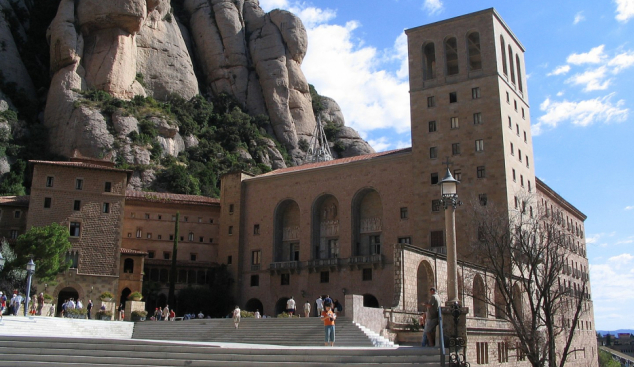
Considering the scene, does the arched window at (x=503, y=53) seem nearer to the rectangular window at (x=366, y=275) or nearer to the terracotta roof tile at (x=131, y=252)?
the rectangular window at (x=366, y=275)

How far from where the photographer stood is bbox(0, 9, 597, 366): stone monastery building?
44281mm

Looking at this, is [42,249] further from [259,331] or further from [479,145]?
[479,145]

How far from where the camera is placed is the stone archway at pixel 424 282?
34.6 m

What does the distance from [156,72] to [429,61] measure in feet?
157

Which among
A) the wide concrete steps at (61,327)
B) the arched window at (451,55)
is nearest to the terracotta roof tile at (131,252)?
the wide concrete steps at (61,327)

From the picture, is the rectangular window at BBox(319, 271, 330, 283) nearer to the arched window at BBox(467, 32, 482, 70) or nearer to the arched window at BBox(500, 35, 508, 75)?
the arched window at BBox(467, 32, 482, 70)

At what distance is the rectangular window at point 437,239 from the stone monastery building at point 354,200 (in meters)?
0.07

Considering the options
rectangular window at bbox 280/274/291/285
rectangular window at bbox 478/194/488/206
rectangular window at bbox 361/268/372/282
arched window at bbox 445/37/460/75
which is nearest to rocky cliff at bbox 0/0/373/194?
rectangular window at bbox 280/274/291/285

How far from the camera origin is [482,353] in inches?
1219

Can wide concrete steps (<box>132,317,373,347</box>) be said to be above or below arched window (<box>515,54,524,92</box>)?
below

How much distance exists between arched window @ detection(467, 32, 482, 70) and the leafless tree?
1205 cm

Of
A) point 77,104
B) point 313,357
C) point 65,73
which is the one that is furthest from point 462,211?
point 65,73

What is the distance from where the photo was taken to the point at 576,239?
211 feet

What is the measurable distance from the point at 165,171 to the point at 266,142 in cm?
2182
